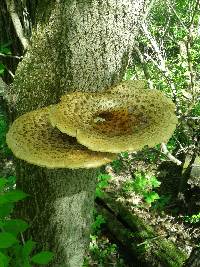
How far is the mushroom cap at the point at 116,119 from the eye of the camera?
5.81 feet

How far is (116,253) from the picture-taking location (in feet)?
17.7

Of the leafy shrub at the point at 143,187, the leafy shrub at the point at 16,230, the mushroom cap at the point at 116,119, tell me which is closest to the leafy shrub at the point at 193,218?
the leafy shrub at the point at 143,187

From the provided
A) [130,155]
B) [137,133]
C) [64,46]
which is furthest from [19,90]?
[130,155]

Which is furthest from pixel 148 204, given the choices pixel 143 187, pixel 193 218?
pixel 193 218

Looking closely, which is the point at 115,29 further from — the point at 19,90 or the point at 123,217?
the point at 123,217

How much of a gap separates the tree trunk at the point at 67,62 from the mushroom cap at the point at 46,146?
20 centimetres

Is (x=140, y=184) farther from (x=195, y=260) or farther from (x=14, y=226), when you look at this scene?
(x=14, y=226)

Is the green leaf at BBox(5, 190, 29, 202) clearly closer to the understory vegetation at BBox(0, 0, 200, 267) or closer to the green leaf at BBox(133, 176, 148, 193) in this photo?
the understory vegetation at BBox(0, 0, 200, 267)

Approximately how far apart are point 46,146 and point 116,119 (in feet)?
1.36

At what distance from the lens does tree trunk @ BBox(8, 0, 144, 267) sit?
1.86 meters

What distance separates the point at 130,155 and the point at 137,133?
6104mm

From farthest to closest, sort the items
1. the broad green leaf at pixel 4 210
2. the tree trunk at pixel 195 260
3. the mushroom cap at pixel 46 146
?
the tree trunk at pixel 195 260
the broad green leaf at pixel 4 210
the mushroom cap at pixel 46 146

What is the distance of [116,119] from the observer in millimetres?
1935

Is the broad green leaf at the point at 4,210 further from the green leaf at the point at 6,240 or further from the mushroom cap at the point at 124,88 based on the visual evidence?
the mushroom cap at the point at 124,88
